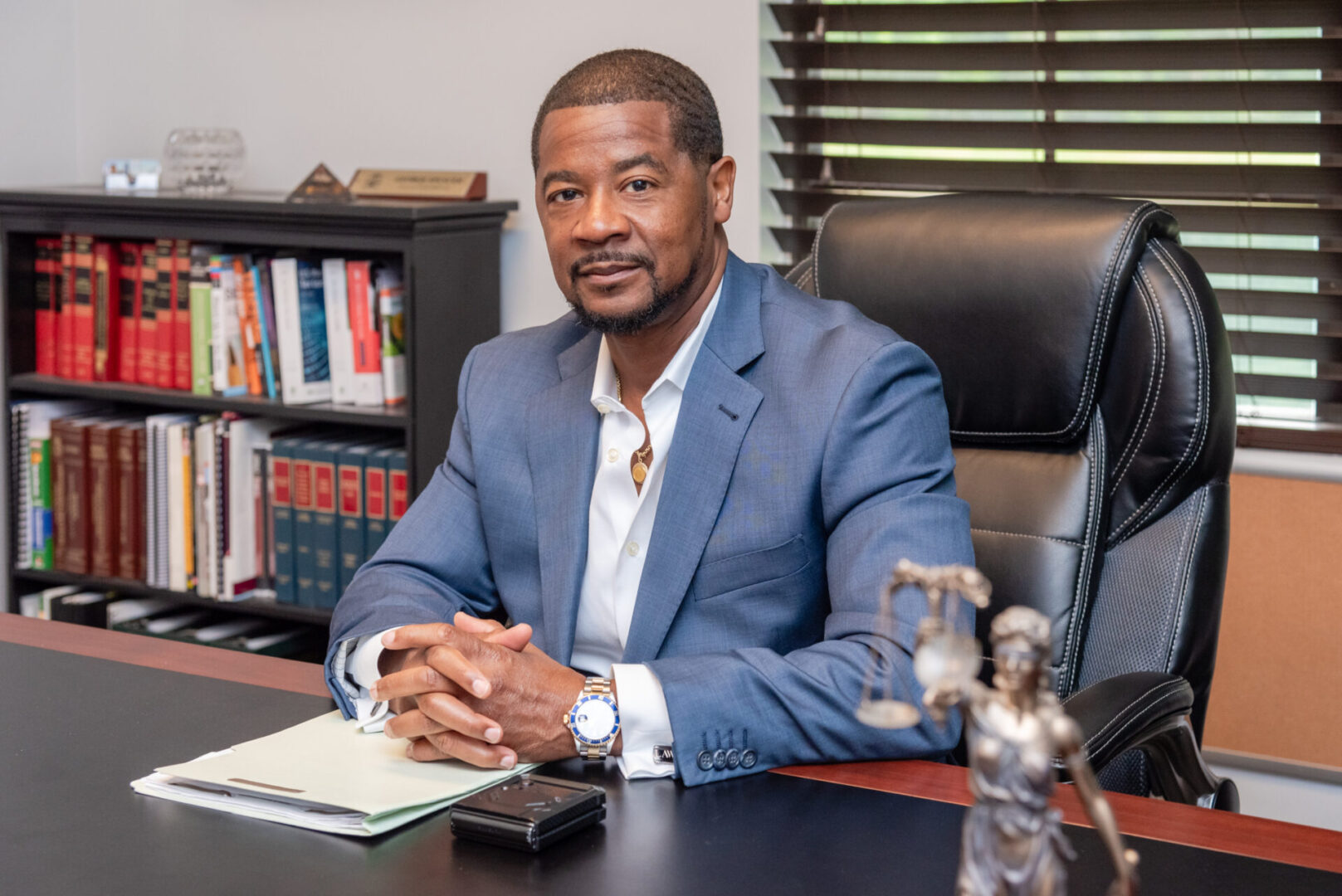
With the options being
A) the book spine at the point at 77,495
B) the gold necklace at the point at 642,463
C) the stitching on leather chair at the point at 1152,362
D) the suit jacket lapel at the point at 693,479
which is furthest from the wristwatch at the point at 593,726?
the book spine at the point at 77,495

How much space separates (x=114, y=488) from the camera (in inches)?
116

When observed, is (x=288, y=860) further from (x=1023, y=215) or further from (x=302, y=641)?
(x=302, y=641)

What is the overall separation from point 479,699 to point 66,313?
2.22 m

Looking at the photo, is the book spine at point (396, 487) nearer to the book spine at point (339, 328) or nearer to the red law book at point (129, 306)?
the book spine at point (339, 328)

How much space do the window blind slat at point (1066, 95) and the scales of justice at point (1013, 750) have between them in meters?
1.97

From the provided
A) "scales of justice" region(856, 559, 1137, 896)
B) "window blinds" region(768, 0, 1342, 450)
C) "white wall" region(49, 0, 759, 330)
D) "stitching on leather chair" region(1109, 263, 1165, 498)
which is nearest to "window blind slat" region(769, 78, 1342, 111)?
"window blinds" region(768, 0, 1342, 450)

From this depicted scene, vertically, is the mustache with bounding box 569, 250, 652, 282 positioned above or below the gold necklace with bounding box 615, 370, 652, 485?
above

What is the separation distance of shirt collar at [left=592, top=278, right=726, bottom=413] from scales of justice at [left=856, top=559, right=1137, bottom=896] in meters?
1.00

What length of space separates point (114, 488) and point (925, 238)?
79.1 inches

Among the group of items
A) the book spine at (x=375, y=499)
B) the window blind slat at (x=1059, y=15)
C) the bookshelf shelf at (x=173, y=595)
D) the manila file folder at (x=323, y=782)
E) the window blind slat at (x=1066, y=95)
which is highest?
the window blind slat at (x=1059, y=15)

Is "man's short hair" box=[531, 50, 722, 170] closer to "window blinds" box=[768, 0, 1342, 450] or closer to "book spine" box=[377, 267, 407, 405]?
"window blinds" box=[768, 0, 1342, 450]

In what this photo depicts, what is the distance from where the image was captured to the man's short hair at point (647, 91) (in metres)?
1.47

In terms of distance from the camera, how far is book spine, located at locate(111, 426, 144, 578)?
2.91 meters

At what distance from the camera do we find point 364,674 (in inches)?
49.9
